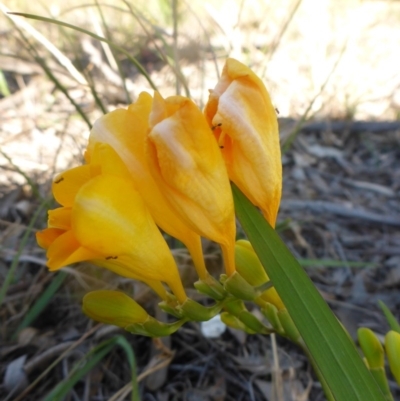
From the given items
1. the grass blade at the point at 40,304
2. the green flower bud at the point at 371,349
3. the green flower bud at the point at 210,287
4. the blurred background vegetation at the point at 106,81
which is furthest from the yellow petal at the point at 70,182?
the grass blade at the point at 40,304

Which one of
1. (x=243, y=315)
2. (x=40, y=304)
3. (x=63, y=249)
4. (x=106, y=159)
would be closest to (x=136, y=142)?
(x=106, y=159)

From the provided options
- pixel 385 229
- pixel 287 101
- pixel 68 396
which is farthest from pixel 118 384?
pixel 287 101

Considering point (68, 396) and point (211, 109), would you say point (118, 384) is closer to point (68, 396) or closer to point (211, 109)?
point (68, 396)

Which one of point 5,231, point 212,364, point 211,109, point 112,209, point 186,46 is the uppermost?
point 186,46

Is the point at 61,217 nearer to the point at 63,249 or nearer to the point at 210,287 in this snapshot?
the point at 63,249

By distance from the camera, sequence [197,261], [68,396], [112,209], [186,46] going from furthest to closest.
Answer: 1. [186,46]
2. [68,396]
3. [197,261]
4. [112,209]

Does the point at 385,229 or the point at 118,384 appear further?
the point at 385,229

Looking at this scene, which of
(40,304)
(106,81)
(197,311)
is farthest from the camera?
(106,81)

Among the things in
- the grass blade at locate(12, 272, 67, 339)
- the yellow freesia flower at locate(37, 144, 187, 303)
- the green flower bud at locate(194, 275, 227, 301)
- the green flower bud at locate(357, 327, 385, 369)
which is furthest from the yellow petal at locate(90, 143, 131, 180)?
the grass blade at locate(12, 272, 67, 339)
